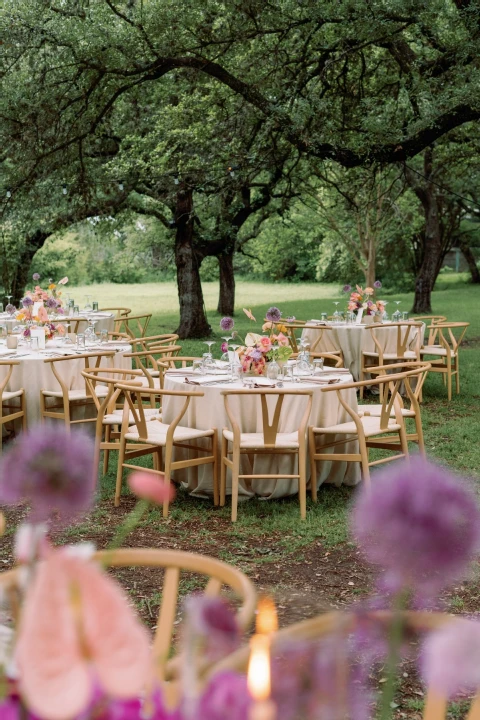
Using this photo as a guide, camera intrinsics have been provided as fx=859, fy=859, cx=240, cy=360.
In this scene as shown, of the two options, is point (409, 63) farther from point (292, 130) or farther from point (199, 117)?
point (199, 117)

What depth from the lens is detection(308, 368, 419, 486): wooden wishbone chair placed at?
19.3 feet

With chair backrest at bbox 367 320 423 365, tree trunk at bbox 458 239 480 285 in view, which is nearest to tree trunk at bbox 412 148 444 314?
chair backrest at bbox 367 320 423 365

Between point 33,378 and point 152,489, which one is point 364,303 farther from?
point 152,489

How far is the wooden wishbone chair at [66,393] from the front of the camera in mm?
7355

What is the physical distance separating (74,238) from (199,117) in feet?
106

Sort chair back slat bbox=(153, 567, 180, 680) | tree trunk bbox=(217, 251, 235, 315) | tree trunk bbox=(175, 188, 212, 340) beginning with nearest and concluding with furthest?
chair back slat bbox=(153, 567, 180, 680) < tree trunk bbox=(175, 188, 212, 340) < tree trunk bbox=(217, 251, 235, 315)

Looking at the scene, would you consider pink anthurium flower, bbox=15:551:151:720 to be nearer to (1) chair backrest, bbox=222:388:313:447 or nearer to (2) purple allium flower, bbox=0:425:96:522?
(2) purple allium flower, bbox=0:425:96:522

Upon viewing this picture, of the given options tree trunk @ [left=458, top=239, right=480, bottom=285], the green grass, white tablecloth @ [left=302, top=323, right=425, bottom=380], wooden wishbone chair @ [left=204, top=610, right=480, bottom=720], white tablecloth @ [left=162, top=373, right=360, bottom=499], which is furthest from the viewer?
tree trunk @ [left=458, top=239, right=480, bottom=285]

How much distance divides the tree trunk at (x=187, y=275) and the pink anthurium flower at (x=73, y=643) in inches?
632

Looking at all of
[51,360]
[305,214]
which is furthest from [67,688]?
[305,214]

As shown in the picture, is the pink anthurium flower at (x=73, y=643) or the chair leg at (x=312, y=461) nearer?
the pink anthurium flower at (x=73, y=643)

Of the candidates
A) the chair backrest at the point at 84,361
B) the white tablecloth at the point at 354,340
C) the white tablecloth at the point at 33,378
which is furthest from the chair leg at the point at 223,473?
the white tablecloth at the point at 354,340

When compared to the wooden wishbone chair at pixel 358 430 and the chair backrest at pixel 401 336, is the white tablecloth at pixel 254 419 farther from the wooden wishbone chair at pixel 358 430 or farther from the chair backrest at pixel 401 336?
the chair backrest at pixel 401 336

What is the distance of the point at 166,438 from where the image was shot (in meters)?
5.88
